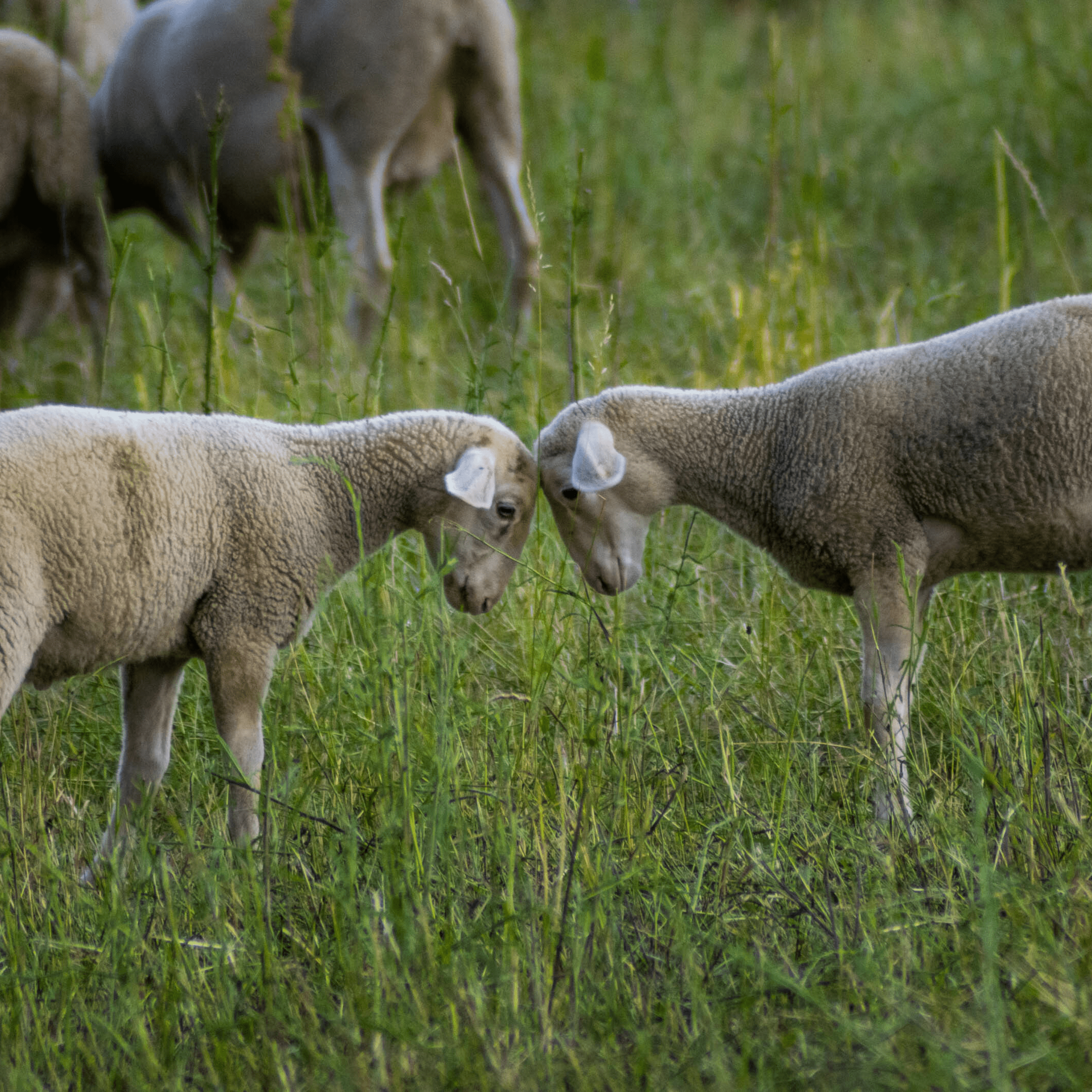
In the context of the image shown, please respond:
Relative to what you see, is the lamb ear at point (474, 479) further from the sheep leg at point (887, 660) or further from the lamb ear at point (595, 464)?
the sheep leg at point (887, 660)

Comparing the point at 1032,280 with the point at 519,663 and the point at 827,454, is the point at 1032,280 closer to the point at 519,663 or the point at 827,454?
the point at 827,454

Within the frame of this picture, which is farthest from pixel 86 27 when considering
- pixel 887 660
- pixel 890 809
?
pixel 890 809

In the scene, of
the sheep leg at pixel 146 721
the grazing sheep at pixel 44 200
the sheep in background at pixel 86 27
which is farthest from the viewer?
the sheep in background at pixel 86 27

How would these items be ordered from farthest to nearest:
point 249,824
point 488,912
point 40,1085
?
point 249,824 → point 488,912 → point 40,1085

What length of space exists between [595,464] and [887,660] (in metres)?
0.77

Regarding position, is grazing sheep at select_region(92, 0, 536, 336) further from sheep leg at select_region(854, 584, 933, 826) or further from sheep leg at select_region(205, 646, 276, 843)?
sheep leg at select_region(854, 584, 933, 826)

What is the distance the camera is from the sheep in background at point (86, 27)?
23.3ft

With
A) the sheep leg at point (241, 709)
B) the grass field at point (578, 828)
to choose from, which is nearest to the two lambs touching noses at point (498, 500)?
the sheep leg at point (241, 709)

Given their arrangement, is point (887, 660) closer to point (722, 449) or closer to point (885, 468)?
point (885, 468)

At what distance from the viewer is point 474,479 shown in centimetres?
291

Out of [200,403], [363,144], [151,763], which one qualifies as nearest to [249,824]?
[151,763]

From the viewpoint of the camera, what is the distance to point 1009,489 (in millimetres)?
2867

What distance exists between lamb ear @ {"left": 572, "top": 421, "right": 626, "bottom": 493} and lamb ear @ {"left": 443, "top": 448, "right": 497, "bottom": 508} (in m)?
0.20

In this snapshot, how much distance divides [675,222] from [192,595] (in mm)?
4388
